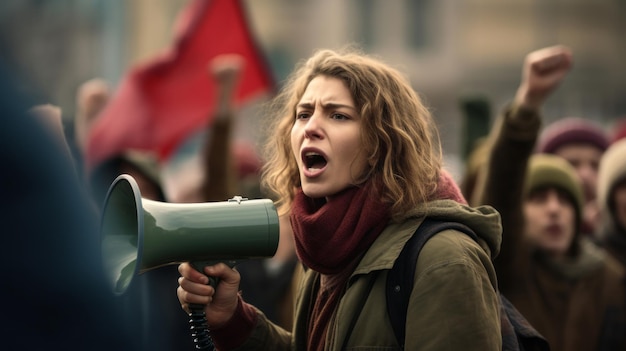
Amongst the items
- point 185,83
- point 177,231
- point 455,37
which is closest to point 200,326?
point 177,231

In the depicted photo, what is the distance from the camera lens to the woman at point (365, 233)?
2695mm

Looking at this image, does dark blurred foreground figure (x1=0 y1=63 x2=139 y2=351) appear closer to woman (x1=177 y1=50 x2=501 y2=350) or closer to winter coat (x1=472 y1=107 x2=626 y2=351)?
woman (x1=177 y1=50 x2=501 y2=350)

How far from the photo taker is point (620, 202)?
5.30 meters

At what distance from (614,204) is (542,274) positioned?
76cm

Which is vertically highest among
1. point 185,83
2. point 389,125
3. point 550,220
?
point 389,125

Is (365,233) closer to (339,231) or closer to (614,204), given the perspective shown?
(339,231)

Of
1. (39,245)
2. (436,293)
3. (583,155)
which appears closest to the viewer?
(39,245)

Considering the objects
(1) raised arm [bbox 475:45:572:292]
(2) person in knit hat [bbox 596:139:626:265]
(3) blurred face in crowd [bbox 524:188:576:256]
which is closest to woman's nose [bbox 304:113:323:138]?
(1) raised arm [bbox 475:45:572:292]

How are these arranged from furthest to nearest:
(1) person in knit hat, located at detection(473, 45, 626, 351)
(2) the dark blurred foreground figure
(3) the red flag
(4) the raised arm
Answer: (3) the red flag → (1) person in knit hat, located at detection(473, 45, 626, 351) → (4) the raised arm → (2) the dark blurred foreground figure

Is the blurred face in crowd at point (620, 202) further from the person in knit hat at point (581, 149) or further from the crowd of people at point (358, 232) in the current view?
the person in knit hat at point (581, 149)

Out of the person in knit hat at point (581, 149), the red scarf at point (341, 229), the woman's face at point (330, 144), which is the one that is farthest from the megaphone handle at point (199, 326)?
the person in knit hat at point (581, 149)

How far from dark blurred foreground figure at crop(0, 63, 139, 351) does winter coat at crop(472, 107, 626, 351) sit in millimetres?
2380

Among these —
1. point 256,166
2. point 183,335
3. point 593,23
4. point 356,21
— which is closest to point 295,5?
point 356,21

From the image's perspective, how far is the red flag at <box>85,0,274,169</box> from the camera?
7.34m
